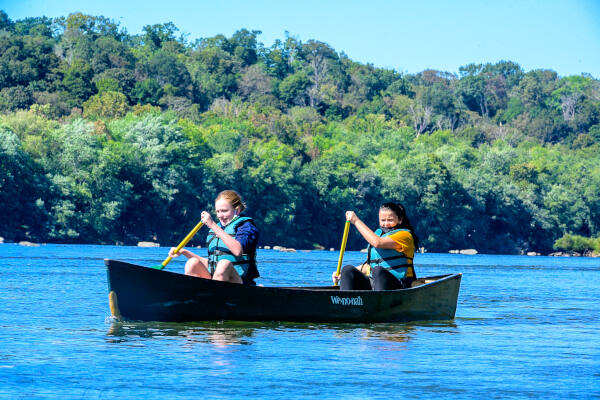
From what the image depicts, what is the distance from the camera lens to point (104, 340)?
1197cm

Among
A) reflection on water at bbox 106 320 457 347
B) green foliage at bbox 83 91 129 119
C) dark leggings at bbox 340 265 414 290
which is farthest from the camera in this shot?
green foliage at bbox 83 91 129 119

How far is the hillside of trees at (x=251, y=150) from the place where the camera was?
209 feet

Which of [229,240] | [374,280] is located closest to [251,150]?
[374,280]

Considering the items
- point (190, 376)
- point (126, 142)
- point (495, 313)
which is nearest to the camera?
point (190, 376)

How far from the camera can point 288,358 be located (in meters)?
10.9

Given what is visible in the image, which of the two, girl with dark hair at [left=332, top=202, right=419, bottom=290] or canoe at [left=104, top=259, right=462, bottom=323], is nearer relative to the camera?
canoe at [left=104, top=259, right=462, bottom=323]

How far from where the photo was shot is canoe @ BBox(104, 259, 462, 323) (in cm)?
1270

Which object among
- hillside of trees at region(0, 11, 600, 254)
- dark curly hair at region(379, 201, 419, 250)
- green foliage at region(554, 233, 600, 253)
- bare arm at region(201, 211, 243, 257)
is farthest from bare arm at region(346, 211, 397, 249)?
green foliage at region(554, 233, 600, 253)

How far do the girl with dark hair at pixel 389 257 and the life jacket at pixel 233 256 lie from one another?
156 cm

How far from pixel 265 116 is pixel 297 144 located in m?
11.6

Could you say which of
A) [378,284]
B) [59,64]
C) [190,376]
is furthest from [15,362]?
[59,64]

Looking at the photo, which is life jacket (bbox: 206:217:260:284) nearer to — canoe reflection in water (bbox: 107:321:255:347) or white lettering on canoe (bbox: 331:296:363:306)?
canoe reflection in water (bbox: 107:321:255:347)

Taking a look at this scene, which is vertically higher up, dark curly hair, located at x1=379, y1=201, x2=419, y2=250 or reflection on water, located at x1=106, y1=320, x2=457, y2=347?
dark curly hair, located at x1=379, y1=201, x2=419, y2=250

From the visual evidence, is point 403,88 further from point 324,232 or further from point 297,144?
point 324,232
